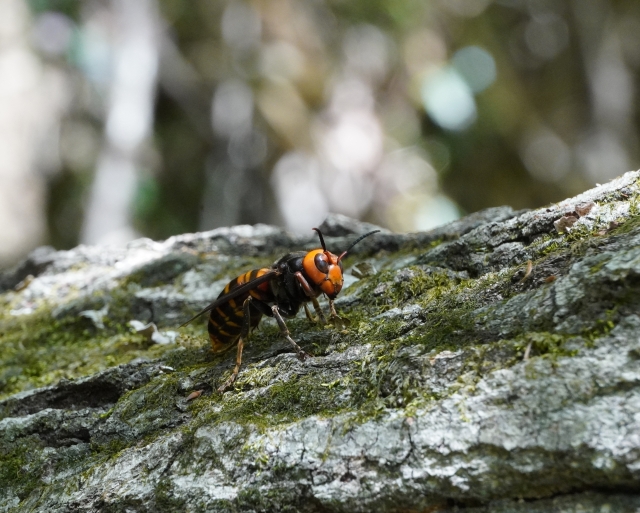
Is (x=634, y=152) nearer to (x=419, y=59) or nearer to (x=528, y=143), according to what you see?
(x=528, y=143)

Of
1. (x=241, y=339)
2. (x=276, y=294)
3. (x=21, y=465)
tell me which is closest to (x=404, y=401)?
(x=241, y=339)

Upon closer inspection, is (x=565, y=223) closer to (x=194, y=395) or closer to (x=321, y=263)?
(x=321, y=263)

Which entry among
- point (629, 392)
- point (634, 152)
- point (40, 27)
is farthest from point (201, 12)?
point (629, 392)

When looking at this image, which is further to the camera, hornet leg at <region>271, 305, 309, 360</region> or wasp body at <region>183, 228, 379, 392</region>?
wasp body at <region>183, 228, 379, 392</region>

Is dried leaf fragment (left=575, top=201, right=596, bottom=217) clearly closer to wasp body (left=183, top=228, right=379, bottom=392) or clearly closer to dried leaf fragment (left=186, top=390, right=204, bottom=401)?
wasp body (left=183, top=228, right=379, bottom=392)

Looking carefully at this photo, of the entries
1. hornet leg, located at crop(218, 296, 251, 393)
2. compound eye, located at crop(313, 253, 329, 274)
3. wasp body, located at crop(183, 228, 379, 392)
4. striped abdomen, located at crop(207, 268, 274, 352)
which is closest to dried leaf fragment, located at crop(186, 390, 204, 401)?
hornet leg, located at crop(218, 296, 251, 393)

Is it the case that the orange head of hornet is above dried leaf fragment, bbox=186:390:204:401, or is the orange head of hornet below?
above
